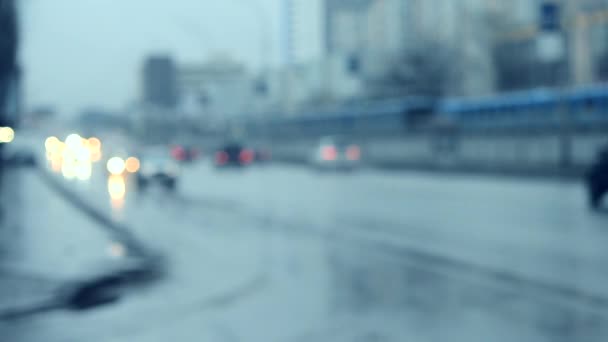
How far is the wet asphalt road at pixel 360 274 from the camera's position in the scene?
8.47 meters

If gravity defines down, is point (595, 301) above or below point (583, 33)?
below

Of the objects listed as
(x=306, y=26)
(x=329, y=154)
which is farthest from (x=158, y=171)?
(x=306, y=26)

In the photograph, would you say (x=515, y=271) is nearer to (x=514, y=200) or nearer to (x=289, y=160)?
(x=514, y=200)

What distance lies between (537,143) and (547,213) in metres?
21.5

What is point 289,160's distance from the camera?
64.4 meters

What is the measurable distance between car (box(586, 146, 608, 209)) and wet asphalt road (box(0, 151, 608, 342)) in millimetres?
790

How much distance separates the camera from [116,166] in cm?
4797

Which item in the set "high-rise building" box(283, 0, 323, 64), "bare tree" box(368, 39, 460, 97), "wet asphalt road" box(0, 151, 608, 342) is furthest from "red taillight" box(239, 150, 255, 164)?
"wet asphalt road" box(0, 151, 608, 342)

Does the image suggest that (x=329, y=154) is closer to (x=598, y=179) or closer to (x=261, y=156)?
(x=261, y=156)

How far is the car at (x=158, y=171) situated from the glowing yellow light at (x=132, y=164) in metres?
1.19

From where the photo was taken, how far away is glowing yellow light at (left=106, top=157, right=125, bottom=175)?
46.9 m

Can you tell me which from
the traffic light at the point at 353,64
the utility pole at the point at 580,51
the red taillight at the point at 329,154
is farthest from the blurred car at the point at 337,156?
the utility pole at the point at 580,51

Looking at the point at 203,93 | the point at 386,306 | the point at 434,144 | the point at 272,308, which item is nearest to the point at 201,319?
the point at 272,308

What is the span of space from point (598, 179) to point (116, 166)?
32.0 meters
